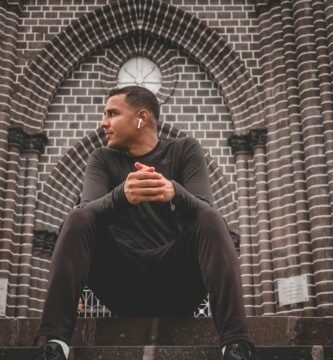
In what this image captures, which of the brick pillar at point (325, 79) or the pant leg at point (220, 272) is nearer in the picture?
the pant leg at point (220, 272)

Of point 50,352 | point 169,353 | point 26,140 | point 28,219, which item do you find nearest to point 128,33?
point 26,140

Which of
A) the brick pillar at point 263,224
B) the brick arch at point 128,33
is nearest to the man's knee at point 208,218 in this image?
the brick pillar at point 263,224

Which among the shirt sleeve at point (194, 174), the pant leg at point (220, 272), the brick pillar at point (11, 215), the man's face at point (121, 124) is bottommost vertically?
the pant leg at point (220, 272)

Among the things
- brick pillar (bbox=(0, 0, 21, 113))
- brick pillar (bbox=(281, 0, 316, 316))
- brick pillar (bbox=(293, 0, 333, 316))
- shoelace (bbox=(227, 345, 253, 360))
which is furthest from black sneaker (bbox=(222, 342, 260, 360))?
brick pillar (bbox=(0, 0, 21, 113))

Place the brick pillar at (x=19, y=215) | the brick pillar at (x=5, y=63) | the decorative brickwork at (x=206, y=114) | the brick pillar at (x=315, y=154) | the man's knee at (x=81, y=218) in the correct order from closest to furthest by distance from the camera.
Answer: the man's knee at (x=81, y=218)
the brick pillar at (x=315, y=154)
the decorative brickwork at (x=206, y=114)
the brick pillar at (x=19, y=215)
the brick pillar at (x=5, y=63)

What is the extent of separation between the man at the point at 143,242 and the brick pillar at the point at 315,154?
6018mm

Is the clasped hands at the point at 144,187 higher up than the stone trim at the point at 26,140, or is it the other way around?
the stone trim at the point at 26,140

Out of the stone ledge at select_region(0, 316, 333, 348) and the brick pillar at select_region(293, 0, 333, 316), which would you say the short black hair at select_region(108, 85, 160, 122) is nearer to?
the stone ledge at select_region(0, 316, 333, 348)

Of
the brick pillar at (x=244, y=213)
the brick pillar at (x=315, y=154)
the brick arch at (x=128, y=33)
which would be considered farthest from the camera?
the brick arch at (x=128, y=33)

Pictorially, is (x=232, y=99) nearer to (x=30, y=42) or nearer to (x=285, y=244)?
(x=285, y=244)

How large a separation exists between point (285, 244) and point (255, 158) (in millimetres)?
1623

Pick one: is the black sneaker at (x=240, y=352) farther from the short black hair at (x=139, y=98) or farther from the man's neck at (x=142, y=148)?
→ the short black hair at (x=139, y=98)

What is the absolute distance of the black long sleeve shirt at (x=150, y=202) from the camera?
8.02 ft

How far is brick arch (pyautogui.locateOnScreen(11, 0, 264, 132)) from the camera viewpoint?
408 inches
